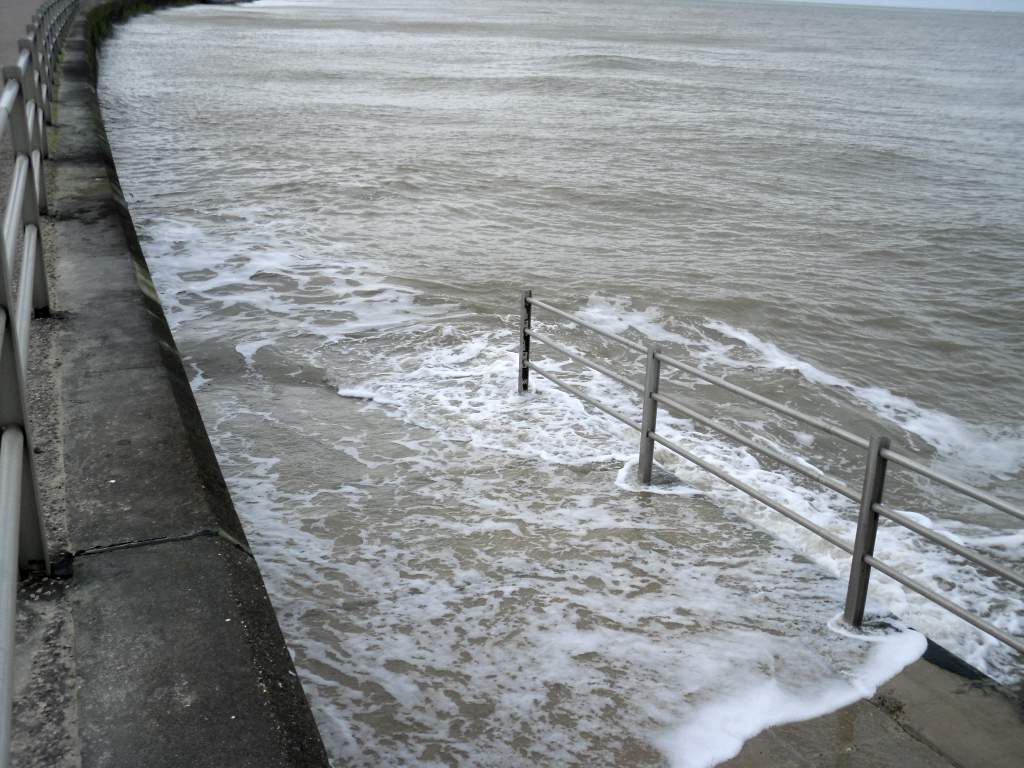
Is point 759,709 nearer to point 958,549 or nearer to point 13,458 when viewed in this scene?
point 958,549

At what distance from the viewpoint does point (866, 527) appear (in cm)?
402

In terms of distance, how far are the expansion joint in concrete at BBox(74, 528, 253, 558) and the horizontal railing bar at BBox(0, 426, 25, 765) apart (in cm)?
63

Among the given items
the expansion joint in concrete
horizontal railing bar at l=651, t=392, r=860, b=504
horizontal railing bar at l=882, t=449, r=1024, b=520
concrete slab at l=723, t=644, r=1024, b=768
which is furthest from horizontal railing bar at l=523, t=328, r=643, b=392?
the expansion joint in concrete

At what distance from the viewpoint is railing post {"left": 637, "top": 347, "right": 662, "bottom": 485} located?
17.5 feet

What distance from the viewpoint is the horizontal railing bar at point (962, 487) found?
342 centimetres

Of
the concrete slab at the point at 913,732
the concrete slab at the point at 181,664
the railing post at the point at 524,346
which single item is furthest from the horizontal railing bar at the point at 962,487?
the railing post at the point at 524,346

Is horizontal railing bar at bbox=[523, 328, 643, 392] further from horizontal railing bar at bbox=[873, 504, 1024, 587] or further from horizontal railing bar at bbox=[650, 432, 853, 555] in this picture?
horizontal railing bar at bbox=[873, 504, 1024, 587]

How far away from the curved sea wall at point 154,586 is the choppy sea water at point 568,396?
2.78 ft

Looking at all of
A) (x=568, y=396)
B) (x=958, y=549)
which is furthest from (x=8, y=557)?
(x=568, y=396)

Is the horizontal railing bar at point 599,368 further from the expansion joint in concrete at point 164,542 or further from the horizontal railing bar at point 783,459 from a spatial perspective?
the expansion joint in concrete at point 164,542

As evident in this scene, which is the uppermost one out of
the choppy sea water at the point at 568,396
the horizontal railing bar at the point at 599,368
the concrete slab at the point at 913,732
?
the horizontal railing bar at the point at 599,368

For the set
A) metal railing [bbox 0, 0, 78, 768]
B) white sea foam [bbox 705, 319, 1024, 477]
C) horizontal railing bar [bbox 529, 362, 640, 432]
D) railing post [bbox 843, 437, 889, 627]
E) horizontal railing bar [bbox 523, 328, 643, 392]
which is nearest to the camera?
metal railing [bbox 0, 0, 78, 768]

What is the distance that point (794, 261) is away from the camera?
1252 centimetres

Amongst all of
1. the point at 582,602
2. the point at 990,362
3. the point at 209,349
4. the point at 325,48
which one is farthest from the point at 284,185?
the point at 325,48
